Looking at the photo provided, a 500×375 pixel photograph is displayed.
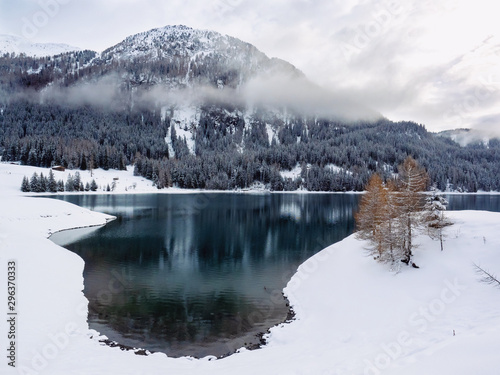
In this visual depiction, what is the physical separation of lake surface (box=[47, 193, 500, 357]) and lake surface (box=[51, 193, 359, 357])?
0.06 meters

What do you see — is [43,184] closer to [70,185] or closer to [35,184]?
[35,184]

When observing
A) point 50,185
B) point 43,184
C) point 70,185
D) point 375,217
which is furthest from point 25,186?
point 375,217

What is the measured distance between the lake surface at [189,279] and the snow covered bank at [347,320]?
1507mm

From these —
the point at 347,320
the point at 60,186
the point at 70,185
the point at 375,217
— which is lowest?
the point at 347,320

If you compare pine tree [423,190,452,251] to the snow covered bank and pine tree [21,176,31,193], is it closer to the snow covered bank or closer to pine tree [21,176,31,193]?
the snow covered bank

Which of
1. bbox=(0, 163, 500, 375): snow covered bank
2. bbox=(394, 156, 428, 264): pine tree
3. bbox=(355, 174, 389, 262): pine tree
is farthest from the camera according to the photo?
bbox=(355, 174, 389, 262): pine tree

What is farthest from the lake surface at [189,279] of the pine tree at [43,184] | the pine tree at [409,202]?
the pine tree at [43,184]

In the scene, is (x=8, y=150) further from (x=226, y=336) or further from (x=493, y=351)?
(x=493, y=351)

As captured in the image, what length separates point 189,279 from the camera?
93.2ft

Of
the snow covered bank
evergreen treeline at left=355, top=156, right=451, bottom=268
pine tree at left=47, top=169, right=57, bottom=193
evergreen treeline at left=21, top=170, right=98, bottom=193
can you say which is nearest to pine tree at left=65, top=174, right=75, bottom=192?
evergreen treeline at left=21, top=170, right=98, bottom=193

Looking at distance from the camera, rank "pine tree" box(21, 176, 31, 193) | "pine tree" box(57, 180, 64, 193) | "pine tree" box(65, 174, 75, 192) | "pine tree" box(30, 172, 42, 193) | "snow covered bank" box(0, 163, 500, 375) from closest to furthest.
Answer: "snow covered bank" box(0, 163, 500, 375)
"pine tree" box(21, 176, 31, 193)
"pine tree" box(30, 172, 42, 193)
"pine tree" box(57, 180, 64, 193)
"pine tree" box(65, 174, 75, 192)

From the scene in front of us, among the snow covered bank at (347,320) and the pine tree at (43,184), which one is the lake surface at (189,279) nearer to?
the snow covered bank at (347,320)

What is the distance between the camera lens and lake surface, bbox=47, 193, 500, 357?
17984 mm

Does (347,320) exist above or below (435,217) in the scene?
below
